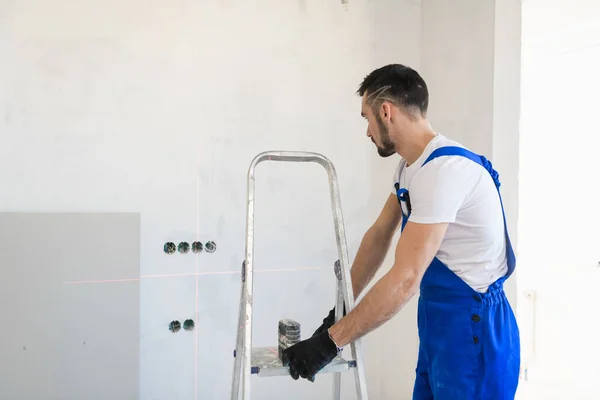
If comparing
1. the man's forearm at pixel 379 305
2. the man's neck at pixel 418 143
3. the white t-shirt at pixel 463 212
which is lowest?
the man's forearm at pixel 379 305

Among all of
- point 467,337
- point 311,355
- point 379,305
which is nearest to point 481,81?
point 467,337

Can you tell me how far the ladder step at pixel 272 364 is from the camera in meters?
1.41

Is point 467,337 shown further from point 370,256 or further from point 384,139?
point 384,139

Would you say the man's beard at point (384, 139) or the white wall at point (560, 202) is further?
the white wall at point (560, 202)

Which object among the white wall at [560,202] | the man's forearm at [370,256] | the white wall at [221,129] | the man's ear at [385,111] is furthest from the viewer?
the white wall at [560,202]

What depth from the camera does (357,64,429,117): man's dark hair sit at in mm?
1612

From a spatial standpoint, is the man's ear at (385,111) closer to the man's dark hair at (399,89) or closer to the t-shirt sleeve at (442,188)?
the man's dark hair at (399,89)

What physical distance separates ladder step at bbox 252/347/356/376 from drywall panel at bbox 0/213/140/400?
978 millimetres

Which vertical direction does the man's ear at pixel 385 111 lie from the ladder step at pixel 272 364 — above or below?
above

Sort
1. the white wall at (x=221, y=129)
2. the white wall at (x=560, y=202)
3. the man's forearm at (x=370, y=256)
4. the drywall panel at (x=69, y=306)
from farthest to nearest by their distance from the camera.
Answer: the white wall at (x=560, y=202)
the white wall at (x=221, y=129)
the drywall panel at (x=69, y=306)
the man's forearm at (x=370, y=256)

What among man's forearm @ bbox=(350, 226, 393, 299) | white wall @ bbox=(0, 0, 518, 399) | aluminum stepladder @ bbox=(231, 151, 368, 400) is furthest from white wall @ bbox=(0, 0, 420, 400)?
aluminum stepladder @ bbox=(231, 151, 368, 400)

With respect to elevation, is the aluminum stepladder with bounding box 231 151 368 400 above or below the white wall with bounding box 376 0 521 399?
below

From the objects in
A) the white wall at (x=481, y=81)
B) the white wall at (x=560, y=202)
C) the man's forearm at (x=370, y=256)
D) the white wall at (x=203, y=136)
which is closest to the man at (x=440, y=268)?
the man's forearm at (x=370, y=256)

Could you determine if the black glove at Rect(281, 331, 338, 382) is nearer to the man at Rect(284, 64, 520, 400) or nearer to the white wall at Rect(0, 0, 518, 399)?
the man at Rect(284, 64, 520, 400)
